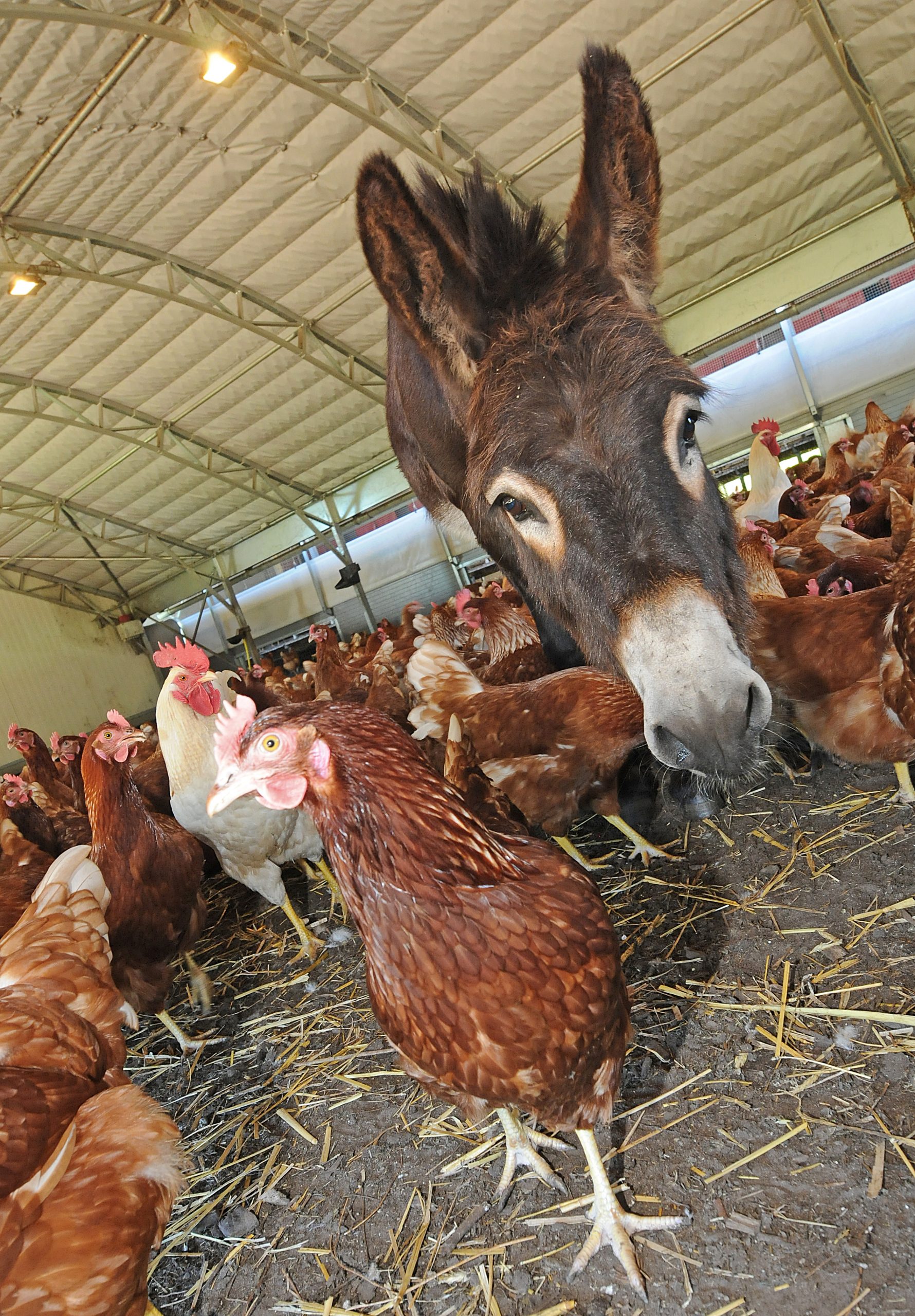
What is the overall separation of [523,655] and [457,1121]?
3.62 meters

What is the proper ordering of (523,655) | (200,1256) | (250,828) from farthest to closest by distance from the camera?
(523,655), (250,828), (200,1256)

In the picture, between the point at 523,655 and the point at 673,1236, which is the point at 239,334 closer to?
the point at 523,655

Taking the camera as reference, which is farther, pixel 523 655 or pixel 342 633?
pixel 342 633

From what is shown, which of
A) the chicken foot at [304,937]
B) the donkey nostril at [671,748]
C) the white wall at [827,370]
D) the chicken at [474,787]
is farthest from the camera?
the white wall at [827,370]

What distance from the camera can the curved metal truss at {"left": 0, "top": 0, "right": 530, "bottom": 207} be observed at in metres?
7.69

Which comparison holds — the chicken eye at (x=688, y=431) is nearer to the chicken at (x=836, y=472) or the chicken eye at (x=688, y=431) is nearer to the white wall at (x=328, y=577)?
the chicken at (x=836, y=472)

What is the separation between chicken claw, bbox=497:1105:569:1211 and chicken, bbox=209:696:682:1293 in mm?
238

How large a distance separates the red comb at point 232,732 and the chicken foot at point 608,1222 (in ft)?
4.61

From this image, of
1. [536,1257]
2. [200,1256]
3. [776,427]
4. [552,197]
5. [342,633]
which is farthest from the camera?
[342,633]

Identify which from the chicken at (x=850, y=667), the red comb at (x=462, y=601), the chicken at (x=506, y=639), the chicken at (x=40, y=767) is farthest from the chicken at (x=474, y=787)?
the chicken at (x=40, y=767)

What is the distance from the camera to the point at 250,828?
13.2 ft

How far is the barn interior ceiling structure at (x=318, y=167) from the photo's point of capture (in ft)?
29.3

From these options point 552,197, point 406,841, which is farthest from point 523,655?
point 552,197

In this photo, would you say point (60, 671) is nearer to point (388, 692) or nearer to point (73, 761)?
point (73, 761)
